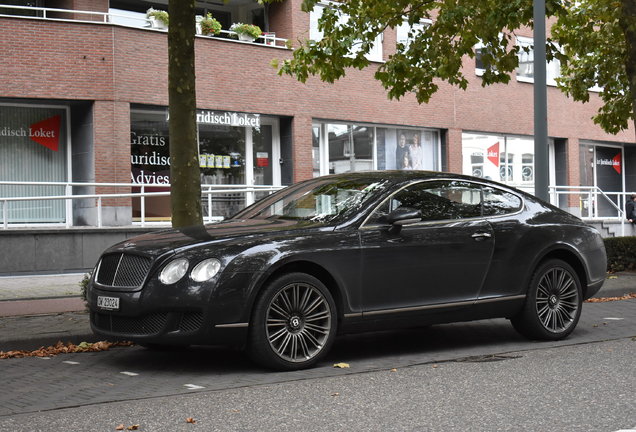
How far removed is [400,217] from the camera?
7.45m

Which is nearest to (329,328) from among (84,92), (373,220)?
(373,220)

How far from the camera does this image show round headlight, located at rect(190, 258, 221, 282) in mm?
6672

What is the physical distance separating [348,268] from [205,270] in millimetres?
1176

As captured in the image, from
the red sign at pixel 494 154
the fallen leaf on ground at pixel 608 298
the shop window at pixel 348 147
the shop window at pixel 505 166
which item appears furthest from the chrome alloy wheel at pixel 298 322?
the shop window at pixel 505 166

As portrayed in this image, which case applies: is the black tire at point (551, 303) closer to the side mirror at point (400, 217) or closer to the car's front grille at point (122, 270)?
the side mirror at point (400, 217)

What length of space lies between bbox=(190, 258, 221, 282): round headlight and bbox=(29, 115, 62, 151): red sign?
1459cm

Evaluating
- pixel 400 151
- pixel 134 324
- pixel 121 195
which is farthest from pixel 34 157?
pixel 134 324

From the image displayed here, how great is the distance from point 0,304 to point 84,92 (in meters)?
9.52

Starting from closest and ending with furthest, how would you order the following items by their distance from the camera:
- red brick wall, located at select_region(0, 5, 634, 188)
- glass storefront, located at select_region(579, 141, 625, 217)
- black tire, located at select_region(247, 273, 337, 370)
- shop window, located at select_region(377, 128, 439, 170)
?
black tire, located at select_region(247, 273, 337, 370) < red brick wall, located at select_region(0, 5, 634, 188) < shop window, located at select_region(377, 128, 439, 170) < glass storefront, located at select_region(579, 141, 625, 217)

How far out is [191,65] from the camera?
9938mm

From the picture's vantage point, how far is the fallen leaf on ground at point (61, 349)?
25.8ft

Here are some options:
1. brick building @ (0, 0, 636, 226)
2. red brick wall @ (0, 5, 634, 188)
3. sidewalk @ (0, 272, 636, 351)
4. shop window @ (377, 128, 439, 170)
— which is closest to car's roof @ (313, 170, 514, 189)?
sidewalk @ (0, 272, 636, 351)

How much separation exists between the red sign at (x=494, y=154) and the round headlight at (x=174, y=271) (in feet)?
71.5

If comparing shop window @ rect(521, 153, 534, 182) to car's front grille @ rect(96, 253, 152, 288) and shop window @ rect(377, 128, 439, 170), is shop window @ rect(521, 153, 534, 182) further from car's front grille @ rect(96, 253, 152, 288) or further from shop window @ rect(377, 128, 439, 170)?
car's front grille @ rect(96, 253, 152, 288)
